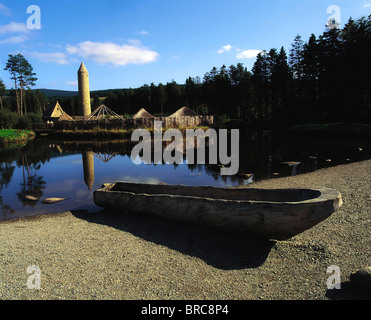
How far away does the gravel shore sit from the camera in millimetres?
4004

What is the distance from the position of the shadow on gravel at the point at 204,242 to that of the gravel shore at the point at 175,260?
19 mm

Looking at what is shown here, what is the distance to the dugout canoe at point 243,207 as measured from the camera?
4500 millimetres

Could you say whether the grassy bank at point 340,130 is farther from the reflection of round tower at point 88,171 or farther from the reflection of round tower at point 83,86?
the reflection of round tower at point 83,86

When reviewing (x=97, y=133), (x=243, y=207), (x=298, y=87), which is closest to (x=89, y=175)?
(x=243, y=207)

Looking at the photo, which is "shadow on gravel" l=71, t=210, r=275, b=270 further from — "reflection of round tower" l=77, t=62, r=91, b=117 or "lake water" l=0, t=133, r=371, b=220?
"reflection of round tower" l=77, t=62, r=91, b=117

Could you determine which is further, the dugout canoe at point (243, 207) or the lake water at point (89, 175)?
the lake water at point (89, 175)

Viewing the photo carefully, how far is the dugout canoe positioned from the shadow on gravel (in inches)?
9.5

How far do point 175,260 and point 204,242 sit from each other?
0.89 m

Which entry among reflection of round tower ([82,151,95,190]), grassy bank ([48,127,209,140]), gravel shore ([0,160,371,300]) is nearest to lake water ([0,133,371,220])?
reflection of round tower ([82,151,95,190])

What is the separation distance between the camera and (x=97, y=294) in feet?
13.0

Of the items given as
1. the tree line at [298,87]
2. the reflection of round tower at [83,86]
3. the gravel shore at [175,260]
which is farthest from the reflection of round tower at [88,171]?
the reflection of round tower at [83,86]

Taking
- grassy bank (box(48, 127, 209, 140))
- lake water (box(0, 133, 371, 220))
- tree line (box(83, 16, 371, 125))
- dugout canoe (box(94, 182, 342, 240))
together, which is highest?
tree line (box(83, 16, 371, 125))

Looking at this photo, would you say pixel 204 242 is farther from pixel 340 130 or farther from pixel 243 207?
pixel 340 130

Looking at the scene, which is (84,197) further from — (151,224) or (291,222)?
(291,222)
